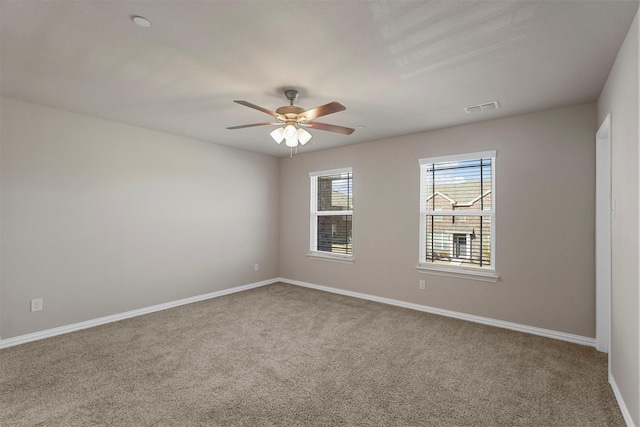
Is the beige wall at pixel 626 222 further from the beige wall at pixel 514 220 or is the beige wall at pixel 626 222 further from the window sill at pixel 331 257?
the window sill at pixel 331 257

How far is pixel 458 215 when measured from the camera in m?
4.16

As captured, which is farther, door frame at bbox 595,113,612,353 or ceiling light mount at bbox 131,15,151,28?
door frame at bbox 595,113,612,353

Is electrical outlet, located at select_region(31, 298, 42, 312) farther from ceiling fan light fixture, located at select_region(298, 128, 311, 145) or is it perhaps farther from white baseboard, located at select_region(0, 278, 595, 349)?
ceiling fan light fixture, located at select_region(298, 128, 311, 145)

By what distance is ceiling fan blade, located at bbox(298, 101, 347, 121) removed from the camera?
2.41 metres

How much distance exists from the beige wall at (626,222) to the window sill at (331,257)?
331 cm

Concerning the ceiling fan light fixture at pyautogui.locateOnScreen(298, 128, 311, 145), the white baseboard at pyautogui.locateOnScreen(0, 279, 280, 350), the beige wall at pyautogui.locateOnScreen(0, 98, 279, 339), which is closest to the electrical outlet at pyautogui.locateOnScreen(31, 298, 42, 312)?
the beige wall at pyautogui.locateOnScreen(0, 98, 279, 339)

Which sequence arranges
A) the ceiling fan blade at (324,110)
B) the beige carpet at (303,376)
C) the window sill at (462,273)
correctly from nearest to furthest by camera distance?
the beige carpet at (303,376) → the ceiling fan blade at (324,110) → the window sill at (462,273)

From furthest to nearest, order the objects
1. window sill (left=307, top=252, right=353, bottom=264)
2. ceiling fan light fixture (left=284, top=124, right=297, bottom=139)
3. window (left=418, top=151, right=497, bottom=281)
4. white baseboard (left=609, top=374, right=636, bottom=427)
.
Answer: window sill (left=307, top=252, right=353, bottom=264) < window (left=418, top=151, right=497, bottom=281) < ceiling fan light fixture (left=284, top=124, right=297, bottom=139) < white baseboard (left=609, top=374, right=636, bottom=427)

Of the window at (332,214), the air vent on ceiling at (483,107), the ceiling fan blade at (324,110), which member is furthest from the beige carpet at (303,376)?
the air vent on ceiling at (483,107)

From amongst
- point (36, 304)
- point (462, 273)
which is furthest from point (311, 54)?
point (36, 304)

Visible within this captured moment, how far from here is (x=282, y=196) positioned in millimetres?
6203

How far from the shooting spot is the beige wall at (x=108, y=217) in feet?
10.8

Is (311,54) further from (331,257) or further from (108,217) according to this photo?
(331,257)

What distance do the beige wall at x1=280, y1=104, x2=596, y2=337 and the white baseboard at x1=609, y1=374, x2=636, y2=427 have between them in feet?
3.33
